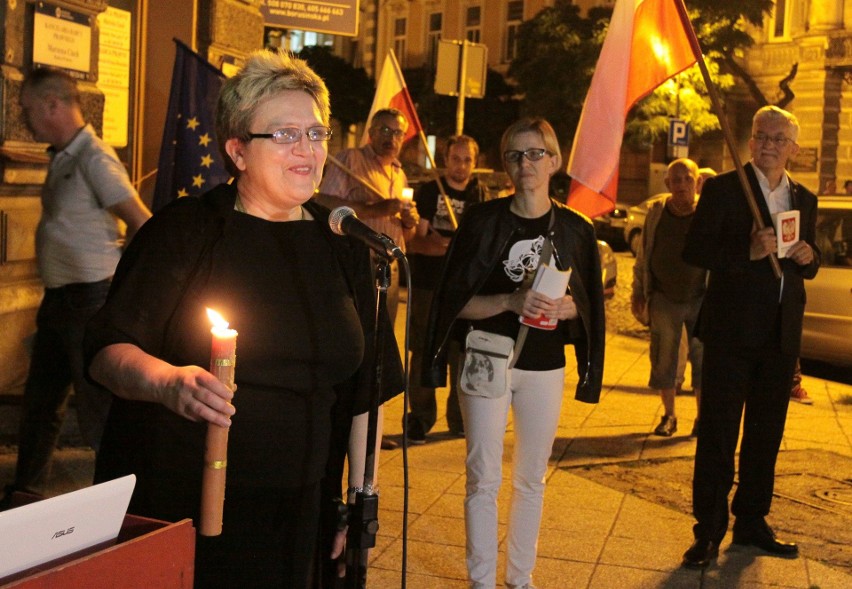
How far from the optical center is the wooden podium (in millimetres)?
1887

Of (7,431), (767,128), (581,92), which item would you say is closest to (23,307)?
(7,431)

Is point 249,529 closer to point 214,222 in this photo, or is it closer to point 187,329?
point 187,329

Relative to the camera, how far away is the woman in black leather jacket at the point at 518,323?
452 cm

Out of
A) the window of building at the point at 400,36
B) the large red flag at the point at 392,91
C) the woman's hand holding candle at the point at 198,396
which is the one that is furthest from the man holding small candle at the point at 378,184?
the window of building at the point at 400,36

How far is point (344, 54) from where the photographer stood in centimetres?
5278

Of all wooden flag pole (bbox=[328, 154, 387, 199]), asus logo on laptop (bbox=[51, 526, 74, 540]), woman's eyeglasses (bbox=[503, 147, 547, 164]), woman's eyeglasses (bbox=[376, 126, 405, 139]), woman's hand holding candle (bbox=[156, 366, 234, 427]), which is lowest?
asus logo on laptop (bbox=[51, 526, 74, 540])

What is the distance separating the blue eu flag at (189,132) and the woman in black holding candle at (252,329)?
3.91 meters

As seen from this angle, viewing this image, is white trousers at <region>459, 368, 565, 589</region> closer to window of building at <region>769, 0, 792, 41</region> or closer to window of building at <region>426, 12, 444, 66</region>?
window of building at <region>769, 0, 792, 41</region>

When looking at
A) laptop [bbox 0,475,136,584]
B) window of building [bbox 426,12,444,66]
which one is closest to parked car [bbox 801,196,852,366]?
laptop [bbox 0,475,136,584]

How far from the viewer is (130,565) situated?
6.67 ft

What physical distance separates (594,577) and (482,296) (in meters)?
1.38

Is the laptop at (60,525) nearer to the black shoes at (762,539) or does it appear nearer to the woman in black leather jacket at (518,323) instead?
the woman in black leather jacket at (518,323)

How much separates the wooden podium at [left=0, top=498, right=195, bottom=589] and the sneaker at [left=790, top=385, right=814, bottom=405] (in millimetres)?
8345

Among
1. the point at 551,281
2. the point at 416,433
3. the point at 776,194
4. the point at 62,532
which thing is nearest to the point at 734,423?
the point at 776,194
